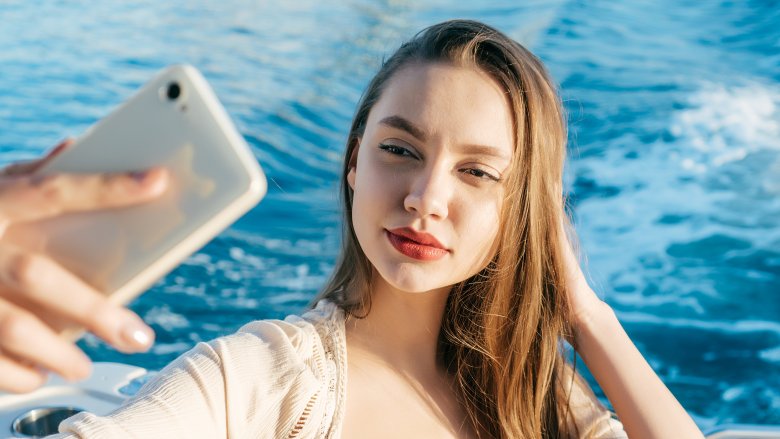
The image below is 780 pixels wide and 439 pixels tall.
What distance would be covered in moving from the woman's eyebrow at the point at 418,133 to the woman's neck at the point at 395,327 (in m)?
0.35

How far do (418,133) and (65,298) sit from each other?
3.59ft

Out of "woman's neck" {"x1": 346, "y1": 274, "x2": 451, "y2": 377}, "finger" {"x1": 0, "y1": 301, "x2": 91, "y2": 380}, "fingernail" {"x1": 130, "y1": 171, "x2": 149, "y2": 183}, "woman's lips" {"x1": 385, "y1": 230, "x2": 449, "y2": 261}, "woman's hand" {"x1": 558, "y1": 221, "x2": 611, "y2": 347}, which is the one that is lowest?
"finger" {"x1": 0, "y1": 301, "x2": 91, "y2": 380}

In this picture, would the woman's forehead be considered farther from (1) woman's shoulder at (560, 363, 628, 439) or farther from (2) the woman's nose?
(1) woman's shoulder at (560, 363, 628, 439)

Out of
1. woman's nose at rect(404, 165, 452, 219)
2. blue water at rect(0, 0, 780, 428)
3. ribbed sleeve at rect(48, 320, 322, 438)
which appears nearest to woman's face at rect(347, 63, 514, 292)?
woman's nose at rect(404, 165, 452, 219)

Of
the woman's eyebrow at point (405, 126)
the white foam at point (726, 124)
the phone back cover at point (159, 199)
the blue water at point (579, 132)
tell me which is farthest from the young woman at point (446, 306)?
the white foam at point (726, 124)

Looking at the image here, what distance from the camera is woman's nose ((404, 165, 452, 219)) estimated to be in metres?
1.69

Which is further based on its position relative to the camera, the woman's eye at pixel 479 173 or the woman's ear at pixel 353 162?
the woman's ear at pixel 353 162

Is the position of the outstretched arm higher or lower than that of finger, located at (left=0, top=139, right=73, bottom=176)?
higher

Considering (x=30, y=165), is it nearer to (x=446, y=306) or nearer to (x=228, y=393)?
(x=228, y=393)

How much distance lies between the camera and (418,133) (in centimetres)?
177

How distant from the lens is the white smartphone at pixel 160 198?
851 mm

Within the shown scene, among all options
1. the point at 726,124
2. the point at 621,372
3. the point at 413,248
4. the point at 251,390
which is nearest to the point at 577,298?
the point at 621,372

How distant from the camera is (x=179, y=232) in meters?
0.86

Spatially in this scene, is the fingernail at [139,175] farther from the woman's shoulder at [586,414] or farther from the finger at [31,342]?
the woman's shoulder at [586,414]
